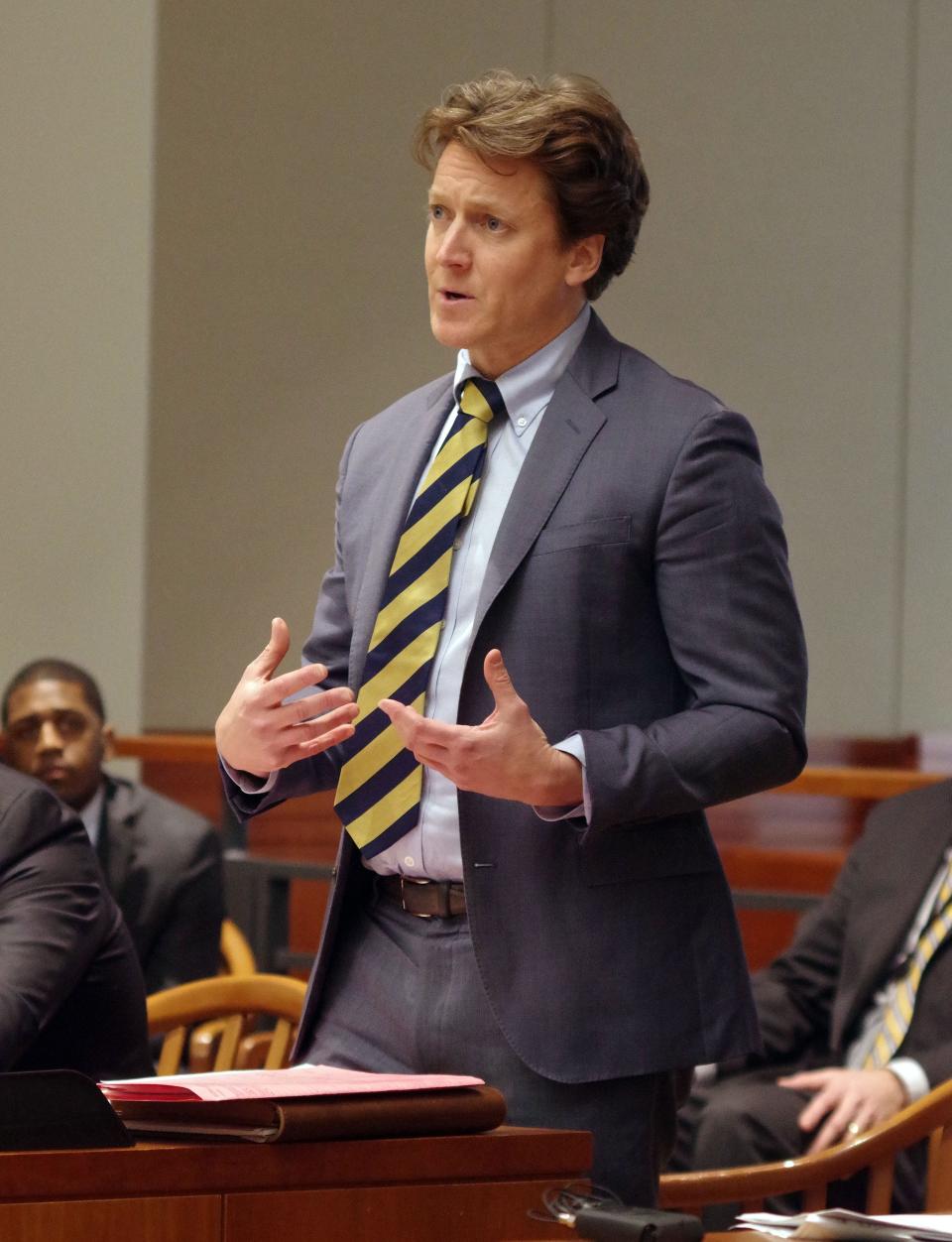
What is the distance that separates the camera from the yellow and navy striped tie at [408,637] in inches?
66.8

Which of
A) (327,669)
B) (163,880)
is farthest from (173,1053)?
(163,880)

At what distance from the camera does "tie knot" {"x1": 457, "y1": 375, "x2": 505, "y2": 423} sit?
5.85 ft

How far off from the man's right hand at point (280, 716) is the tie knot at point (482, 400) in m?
0.30

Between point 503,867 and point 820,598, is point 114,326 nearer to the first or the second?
point 820,598

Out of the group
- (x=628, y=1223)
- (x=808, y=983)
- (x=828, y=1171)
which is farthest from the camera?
(x=808, y=983)

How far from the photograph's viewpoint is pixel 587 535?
1657 millimetres

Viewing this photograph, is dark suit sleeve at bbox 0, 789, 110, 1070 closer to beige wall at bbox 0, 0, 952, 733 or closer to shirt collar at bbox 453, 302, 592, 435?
shirt collar at bbox 453, 302, 592, 435

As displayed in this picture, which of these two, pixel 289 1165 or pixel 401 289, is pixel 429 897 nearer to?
pixel 289 1165

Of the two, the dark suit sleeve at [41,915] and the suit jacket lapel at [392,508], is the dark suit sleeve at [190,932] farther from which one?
the suit jacket lapel at [392,508]

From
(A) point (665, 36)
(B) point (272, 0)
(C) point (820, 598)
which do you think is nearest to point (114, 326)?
(B) point (272, 0)

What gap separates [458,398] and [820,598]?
4531 mm

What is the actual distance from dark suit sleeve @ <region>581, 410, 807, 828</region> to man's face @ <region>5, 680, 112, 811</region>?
2509 mm

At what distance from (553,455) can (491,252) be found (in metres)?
0.20

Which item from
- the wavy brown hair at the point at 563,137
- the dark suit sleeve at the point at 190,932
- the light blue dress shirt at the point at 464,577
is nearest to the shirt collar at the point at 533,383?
the light blue dress shirt at the point at 464,577
